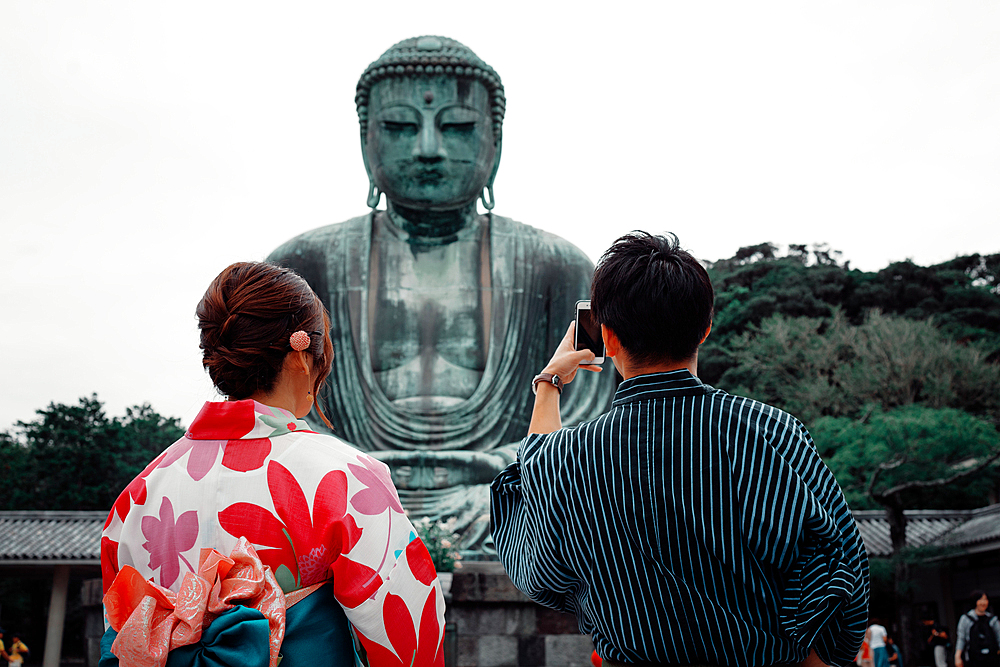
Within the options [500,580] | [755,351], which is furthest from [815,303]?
[500,580]

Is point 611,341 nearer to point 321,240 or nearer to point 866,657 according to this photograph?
point 321,240

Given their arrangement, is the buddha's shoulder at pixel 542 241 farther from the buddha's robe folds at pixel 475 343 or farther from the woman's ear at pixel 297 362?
the woman's ear at pixel 297 362

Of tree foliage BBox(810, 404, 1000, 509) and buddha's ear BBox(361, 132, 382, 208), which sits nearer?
buddha's ear BBox(361, 132, 382, 208)

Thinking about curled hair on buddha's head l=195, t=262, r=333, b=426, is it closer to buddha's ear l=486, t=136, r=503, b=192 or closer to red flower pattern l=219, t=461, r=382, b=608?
red flower pattern l=219, t=461, r=382, b=608

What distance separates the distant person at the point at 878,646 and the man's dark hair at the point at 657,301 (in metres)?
8.83

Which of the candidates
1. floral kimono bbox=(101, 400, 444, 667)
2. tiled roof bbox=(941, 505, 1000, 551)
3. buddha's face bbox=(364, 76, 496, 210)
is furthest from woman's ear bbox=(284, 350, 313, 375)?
tiled roof bbox=(941, 505, 1000, 551)

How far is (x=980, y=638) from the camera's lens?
716cm

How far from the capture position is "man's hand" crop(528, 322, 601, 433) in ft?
5.51

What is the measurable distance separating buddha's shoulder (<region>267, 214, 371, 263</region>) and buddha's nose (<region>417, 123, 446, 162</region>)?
751 millimetres

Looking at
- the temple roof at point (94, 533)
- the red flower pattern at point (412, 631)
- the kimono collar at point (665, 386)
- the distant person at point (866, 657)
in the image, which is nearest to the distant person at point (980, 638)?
the distant person at point (866, 657)

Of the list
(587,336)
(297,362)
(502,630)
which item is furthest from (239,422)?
(502,630)

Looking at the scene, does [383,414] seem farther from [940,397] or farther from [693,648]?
[940,397]

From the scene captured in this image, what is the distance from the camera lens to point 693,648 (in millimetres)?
1392

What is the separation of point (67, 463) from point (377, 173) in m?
16.3
